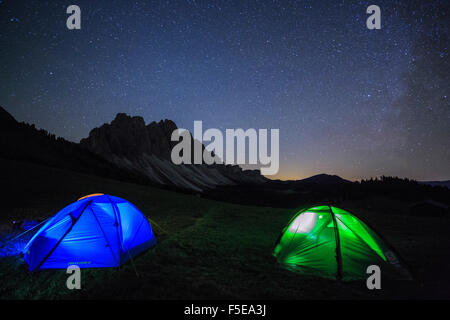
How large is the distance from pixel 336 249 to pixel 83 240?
748cm

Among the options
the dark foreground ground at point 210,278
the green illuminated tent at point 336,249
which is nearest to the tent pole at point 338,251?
the green illuminated tent at point 336,249

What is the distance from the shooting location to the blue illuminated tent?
5.91m

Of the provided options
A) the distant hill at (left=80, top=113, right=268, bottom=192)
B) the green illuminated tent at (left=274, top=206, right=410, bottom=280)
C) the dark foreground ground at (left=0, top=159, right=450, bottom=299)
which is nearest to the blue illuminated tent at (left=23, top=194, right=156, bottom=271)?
the dark foreground ground at (left=0, top=159, right=450, bottom=299)

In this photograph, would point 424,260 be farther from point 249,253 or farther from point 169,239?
point 169,239

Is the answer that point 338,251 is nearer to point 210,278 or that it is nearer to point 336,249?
point 336,249

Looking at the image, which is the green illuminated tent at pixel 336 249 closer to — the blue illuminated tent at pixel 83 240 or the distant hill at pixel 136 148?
the blue illuminated tent at pixel 83 240

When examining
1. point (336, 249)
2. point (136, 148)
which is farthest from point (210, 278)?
point (136, 148)

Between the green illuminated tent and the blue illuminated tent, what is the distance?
5.22 m

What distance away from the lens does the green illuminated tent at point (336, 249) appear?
5.71m

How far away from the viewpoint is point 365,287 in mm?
5254

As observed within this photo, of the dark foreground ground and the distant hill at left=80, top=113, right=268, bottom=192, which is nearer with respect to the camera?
the dark foreground ground

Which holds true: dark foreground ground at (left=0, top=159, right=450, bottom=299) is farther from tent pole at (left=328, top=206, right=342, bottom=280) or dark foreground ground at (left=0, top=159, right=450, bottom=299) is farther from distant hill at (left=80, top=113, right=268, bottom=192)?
distant hill at (left=80, top=113, right=268, bottom=192)
